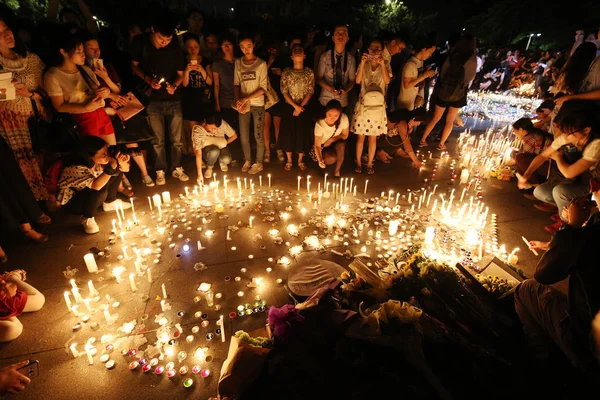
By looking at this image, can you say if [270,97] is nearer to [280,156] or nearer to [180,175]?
[280,156]

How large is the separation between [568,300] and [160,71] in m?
5.63

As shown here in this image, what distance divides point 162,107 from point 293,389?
4.83 m

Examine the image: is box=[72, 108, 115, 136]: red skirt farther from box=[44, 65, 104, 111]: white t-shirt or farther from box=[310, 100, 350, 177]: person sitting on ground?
box=[310, 100, 350, 177]: person sitting on ground

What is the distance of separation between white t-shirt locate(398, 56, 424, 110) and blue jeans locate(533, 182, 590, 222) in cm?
279

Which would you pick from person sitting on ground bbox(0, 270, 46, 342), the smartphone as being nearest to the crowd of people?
person sitting on ground bbox(0, 270, 46, 342)

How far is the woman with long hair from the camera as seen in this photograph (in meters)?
6.20

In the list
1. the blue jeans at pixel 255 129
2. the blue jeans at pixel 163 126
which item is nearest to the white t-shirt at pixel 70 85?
the blue jeans at pixel 163 126

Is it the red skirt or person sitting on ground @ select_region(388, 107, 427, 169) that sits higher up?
the red skirt

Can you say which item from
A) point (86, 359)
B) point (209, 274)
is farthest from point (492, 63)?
point (86, 359)

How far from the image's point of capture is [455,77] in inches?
251

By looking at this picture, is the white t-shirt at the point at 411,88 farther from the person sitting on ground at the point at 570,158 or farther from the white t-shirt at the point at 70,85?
the white t-shirt at the point at 70,85

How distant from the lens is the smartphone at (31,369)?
2443 mm

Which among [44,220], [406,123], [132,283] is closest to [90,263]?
[132,283]

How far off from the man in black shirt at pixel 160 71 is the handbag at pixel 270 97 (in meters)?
1.47
